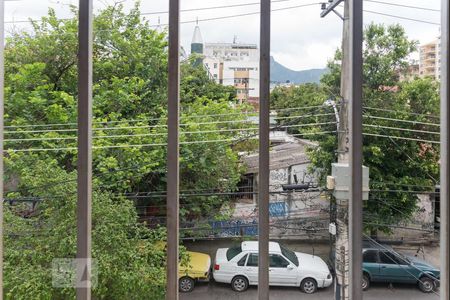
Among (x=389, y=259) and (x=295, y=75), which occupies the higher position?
(x=295, y=75)

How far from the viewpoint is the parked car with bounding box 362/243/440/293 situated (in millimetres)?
1384

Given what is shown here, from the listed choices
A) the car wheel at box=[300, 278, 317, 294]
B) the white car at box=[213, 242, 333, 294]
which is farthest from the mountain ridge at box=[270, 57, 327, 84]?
the car wheel at box=[300, 278, 317, 294]

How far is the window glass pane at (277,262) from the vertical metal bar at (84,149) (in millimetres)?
833

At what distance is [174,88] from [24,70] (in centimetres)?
193

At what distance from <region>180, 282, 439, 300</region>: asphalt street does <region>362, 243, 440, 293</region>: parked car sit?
0.03 meters

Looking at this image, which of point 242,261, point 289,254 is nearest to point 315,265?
point 289,254

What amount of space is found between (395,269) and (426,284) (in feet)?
0.40

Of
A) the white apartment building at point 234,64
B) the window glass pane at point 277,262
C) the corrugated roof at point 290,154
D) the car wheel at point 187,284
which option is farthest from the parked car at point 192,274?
the white apartment building at point 234,64

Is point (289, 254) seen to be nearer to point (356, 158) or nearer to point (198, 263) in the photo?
point (198, 263)

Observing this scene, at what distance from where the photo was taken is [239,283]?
153 cm

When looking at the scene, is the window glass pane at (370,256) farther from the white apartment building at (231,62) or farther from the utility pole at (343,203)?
the white apartment building at (231,62)

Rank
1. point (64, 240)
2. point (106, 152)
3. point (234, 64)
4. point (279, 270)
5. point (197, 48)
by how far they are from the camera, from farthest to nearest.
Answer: point (106, 152), point (64, 240), point (197, 48), point (234, 64), point (279, 270)

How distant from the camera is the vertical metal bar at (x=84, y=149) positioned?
31.0 inches

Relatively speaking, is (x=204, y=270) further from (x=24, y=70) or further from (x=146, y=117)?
(x=24, y=70)
